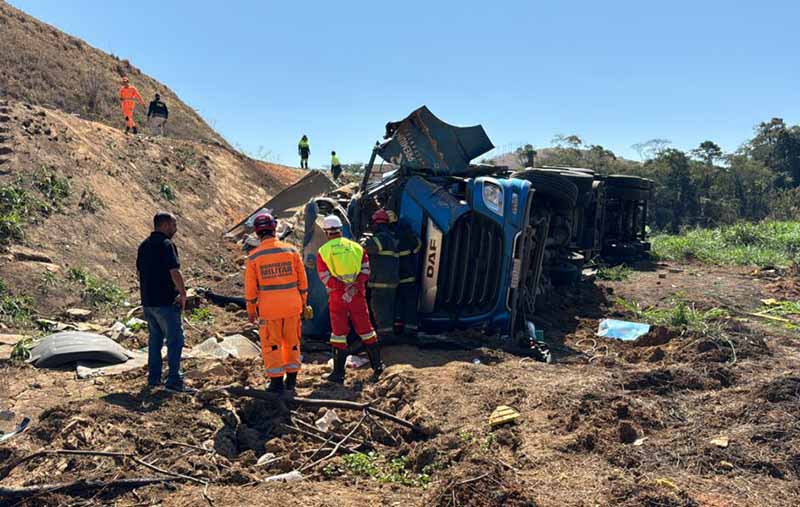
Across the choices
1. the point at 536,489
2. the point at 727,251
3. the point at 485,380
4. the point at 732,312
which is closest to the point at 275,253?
the point at 485,380

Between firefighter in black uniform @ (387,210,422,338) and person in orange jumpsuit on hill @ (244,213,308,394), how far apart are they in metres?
1.82

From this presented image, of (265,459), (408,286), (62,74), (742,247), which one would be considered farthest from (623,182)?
(62,74)

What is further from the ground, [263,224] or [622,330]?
[263,224]

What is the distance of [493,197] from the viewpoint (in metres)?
6.73

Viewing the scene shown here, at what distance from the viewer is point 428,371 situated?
5492mm

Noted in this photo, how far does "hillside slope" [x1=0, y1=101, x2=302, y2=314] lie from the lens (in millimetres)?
8836

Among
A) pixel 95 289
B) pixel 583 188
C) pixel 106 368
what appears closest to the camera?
pixel 106 368

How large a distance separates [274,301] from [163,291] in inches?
33.4

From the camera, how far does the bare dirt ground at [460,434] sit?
3408 millimetres

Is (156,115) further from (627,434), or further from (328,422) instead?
(627,434)

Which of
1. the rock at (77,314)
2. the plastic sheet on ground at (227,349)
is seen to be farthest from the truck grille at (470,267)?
the rock at (77,314)

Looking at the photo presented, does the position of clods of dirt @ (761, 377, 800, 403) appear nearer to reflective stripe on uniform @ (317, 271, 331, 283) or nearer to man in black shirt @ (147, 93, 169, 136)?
reflective stripe on uniform @ (317, 271, 331, 283)

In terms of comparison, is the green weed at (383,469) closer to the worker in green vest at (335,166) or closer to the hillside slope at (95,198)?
the hillside slope at (95,198)

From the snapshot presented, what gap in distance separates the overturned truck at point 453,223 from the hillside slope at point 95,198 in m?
3.79
